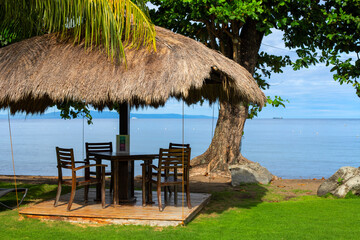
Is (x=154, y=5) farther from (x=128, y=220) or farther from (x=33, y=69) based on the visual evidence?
(x=128, y=220)

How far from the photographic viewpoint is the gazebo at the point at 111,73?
18.6ft

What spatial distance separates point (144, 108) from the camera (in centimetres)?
894

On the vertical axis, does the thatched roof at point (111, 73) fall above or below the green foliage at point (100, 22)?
below

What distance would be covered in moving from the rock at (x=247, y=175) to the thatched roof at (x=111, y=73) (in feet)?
11.0

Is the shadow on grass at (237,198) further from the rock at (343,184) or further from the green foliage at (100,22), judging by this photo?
the green foliage at (100,22)

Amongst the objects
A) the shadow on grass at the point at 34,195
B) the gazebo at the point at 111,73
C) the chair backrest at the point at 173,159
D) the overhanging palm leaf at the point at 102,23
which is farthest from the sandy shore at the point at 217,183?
the overhanging palm leaf at the point at 102,23

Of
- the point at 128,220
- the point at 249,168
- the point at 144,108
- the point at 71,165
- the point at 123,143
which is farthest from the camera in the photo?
the point at 249,168

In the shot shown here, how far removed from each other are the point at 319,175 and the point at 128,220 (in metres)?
13.3

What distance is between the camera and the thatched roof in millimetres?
5660

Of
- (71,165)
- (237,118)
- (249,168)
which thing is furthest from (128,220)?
(237,118)

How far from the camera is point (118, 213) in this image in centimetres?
572

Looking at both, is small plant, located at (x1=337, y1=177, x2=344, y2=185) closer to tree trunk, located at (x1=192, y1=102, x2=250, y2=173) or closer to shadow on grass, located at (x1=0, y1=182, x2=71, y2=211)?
tree trunk, located at (x1=192, y1=102, x2=250, y2=173)

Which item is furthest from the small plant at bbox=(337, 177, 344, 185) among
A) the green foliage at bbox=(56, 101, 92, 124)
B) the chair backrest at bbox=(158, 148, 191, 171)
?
the green foliage at bbox=(56, 101, 92, 124)

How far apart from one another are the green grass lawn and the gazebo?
355 mm
